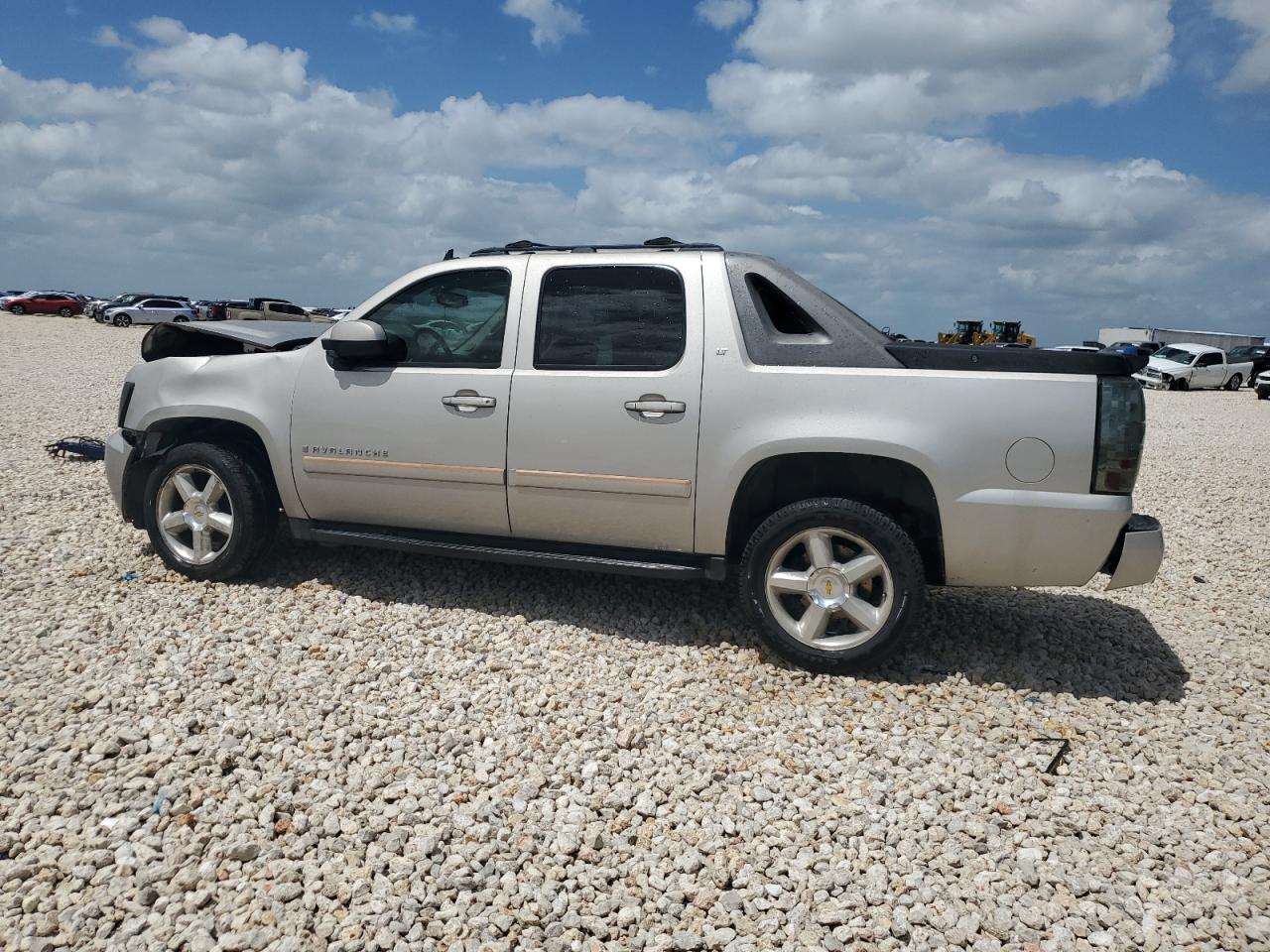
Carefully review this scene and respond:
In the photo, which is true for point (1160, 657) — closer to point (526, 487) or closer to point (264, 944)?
point (526, 487)

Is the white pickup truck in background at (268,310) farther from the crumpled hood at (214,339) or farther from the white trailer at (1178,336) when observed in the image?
the white trailer at (1178,336)

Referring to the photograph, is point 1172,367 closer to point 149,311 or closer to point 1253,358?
point 1253,358

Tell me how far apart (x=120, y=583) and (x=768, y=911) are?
168 inches

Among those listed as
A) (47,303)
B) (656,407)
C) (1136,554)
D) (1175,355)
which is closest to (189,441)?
(656,407)

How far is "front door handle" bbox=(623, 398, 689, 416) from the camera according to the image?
13.6ft

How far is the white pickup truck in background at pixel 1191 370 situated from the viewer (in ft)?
105

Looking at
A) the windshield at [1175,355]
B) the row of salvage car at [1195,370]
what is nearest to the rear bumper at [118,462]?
the row of salvage car at [1195,370]

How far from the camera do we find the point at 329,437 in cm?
473

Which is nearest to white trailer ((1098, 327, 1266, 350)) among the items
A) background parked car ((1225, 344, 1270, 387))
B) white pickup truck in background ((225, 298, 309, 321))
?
background parked car ((1225, 344, 1270, 387))

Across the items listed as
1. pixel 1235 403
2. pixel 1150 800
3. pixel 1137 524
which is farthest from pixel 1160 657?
pixel 1235 403

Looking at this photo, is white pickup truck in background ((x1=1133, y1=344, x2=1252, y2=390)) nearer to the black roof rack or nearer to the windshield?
the windshield

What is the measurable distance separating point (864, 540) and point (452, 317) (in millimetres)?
2455

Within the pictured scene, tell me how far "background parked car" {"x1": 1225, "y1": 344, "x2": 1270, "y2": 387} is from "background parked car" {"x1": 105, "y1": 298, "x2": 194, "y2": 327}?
43.8 metres

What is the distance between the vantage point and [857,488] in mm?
4164
